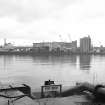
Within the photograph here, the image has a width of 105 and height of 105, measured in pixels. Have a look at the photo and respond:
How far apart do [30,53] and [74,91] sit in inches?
3043

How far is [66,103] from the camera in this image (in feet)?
21.9

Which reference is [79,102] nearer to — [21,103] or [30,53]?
[21,103]

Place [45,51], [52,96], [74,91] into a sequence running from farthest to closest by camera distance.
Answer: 1. [45,51]
2. [74,91]
3. [52,96]

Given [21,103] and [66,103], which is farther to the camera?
[66,103]

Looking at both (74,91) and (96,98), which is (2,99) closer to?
(96,98)

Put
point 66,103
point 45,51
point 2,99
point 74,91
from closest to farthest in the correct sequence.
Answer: point 2,99 < point 66,103 < point 74,91 < point 45,51

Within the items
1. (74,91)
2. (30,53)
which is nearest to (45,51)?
(30,53)

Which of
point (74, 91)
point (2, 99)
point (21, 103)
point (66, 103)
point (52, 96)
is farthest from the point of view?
point (74, 91)

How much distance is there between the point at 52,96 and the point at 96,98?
1.90 metres

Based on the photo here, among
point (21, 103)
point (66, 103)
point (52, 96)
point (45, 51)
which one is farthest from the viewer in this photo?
point (45, 51)

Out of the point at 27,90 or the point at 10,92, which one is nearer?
the point at 10,92

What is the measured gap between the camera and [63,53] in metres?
86.3

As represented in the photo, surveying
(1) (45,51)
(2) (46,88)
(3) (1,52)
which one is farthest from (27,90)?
(3) (1,52)

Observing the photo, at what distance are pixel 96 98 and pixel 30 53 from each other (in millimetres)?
79434
